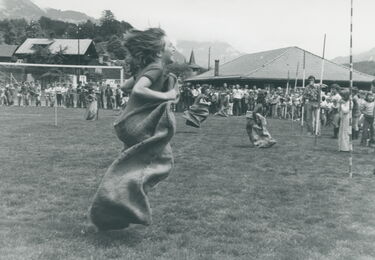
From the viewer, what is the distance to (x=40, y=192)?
8.43m

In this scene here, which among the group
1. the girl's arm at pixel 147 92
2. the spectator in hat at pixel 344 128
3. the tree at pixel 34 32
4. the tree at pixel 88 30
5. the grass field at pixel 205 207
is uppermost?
the tree at pixel 88 30

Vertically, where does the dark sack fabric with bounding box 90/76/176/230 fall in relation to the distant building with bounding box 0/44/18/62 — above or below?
below

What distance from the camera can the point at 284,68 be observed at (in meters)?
56.8

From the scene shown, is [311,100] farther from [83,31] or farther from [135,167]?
[83,31]

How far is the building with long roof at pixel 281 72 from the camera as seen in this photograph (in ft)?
175

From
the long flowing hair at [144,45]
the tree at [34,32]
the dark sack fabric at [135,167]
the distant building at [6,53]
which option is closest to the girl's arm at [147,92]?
the dark sack fabric at [135,167]

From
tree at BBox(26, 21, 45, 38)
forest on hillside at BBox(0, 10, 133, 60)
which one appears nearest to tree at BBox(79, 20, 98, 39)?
forest on hillside at BBox(0, 10, 133, 60)

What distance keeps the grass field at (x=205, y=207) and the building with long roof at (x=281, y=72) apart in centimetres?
3858

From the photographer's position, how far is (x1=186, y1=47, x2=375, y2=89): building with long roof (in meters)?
53.3

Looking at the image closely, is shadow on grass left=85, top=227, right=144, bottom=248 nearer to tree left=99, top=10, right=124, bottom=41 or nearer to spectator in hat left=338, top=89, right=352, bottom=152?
spectator in hat left=338, top=89, right=352, bottom=152

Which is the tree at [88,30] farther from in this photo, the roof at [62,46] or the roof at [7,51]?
the roof at [62,46]

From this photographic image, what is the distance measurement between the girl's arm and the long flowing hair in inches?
10.9

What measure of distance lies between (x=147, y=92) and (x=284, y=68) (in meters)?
52.7

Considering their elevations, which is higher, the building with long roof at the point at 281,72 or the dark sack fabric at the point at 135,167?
the building with long roof at the point at 281,72
